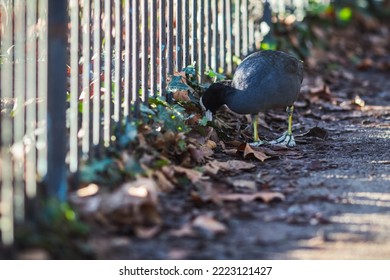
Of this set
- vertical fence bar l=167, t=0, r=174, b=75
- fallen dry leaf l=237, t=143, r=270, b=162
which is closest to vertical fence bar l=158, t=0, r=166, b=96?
vertical fence bar l=167, t=0, r=174, b=75

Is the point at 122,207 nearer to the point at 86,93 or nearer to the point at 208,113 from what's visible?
the point at 86,93

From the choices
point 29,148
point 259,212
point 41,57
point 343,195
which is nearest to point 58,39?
point 29,148

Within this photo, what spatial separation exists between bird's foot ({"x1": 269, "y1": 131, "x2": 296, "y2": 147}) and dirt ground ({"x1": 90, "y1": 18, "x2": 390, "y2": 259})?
8 centimetres

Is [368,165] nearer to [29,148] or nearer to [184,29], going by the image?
[184,29]

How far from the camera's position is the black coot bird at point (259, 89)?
704cm

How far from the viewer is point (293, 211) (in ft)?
16.0

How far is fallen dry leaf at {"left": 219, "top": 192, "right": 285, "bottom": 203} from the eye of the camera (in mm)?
5055

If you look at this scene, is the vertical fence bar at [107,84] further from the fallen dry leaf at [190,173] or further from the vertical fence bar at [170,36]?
the vertical fence bar at [170,36]

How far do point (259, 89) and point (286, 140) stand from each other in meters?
0.54

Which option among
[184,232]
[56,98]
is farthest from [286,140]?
[56,98]

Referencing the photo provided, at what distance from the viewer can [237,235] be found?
443 centimetres

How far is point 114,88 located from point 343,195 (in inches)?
74.4

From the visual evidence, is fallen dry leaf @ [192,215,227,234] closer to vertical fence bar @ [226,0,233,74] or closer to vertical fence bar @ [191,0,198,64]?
vertical fence bar @ [191,0,198,64]

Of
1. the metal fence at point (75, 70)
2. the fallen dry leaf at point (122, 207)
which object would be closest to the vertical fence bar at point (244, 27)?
the metal fence at point (75, 70)
